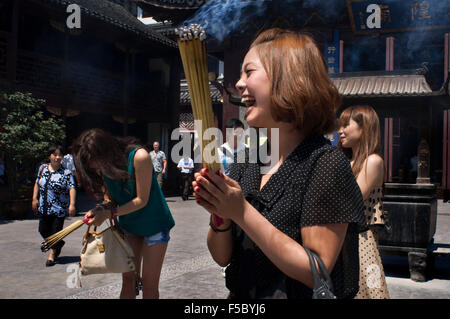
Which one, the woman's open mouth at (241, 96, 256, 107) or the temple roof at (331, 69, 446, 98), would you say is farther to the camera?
the temple roof at (331, 69, 446, 98)

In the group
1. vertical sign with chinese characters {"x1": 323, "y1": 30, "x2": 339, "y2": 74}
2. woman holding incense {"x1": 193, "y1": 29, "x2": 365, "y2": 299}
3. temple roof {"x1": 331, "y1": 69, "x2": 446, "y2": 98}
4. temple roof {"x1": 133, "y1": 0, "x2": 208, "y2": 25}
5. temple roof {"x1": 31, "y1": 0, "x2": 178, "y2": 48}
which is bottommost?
woman holding incense {"x1": 193, "y1": 29, "x2": 365, "y2": 299}

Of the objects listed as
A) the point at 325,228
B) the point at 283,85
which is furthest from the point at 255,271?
the point at 283,85

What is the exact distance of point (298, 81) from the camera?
1.50 metres

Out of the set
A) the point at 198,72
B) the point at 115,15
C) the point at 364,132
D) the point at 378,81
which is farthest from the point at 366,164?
the point at 115,15

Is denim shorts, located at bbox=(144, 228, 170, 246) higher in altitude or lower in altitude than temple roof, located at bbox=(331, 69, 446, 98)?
lower

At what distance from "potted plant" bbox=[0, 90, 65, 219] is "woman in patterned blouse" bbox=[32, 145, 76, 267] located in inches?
166

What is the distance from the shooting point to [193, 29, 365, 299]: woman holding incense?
145cm

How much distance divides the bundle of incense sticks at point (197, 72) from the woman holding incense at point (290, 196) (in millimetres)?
159

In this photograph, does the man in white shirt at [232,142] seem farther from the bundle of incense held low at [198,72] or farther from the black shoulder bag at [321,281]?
the bundle of incense held low at [198,72]

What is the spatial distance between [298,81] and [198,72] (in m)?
0.37

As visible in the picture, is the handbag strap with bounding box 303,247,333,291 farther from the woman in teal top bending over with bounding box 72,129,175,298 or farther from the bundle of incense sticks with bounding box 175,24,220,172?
the woman in teal top bending over with bounding box 72,129,175,298

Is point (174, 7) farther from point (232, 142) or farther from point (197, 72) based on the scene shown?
point (197, 72)

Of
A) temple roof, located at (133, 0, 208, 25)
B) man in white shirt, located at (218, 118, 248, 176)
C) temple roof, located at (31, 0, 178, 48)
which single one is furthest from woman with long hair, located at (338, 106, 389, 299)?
temple roof, located at (133, 0, 208, 25)

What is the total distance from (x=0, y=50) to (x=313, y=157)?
1310 centimetres
